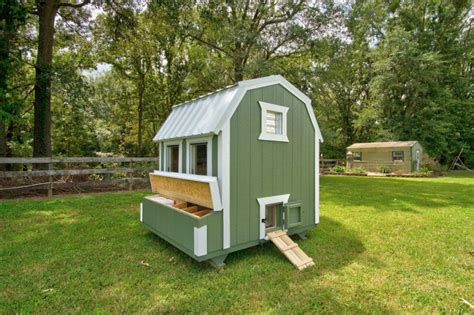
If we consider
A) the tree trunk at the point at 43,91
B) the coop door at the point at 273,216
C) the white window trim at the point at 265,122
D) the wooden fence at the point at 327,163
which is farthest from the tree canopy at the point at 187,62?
the coop door at the point at 273,216

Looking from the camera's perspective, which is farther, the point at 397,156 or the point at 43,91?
the point at 397,156

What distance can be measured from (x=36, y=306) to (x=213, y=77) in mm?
11376

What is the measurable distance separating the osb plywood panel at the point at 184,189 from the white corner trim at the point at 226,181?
0.67 feet

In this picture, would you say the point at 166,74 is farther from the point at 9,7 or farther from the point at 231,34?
the point at 9,7

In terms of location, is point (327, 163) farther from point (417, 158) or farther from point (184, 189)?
point (184, 189)

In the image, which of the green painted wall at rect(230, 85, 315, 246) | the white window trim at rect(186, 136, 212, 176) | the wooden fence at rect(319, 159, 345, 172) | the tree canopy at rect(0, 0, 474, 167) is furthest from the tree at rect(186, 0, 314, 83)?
the wooden fence at rect(319, 159, 345, 172)

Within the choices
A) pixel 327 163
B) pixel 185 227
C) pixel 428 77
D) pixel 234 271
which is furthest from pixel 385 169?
pixel 185 227

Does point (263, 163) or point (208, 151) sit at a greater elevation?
point (208, 151)

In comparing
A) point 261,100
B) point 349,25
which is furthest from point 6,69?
point 349,25

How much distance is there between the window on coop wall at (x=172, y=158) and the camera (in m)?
4.39

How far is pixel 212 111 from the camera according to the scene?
345cm

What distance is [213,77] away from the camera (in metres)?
12.2

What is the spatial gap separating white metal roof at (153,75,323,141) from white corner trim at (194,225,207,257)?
1221mm

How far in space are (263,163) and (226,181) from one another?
0.73m
